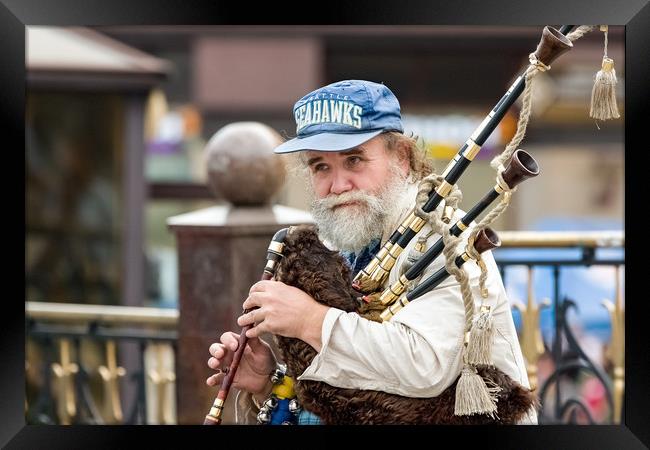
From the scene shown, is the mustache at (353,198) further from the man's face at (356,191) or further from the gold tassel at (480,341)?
the gold tassel at (480,341)

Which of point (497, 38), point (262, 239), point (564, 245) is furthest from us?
point (497, 38)

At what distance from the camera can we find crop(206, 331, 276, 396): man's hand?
115 inches

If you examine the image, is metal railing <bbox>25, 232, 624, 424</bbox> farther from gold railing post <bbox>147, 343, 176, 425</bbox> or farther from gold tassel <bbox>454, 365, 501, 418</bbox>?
gold tassel <bbox>454, 365, 501, 418</bbox>

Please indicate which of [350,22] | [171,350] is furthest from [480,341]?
[171,350]

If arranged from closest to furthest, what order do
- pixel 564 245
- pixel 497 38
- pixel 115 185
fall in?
pixel 564 245 < pixel 115 185 < pixel 497 38

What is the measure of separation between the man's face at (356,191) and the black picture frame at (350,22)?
16.9 inches

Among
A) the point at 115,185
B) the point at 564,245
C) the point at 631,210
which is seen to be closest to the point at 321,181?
the point at 631,210

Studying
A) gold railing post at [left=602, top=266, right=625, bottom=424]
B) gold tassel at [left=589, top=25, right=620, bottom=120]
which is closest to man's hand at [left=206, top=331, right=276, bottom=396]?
gold tassel at [left=589, top=25, right=620, bottom=120]

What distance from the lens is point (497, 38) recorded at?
12867mm

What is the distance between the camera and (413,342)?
2.70m

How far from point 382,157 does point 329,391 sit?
0.67 meters

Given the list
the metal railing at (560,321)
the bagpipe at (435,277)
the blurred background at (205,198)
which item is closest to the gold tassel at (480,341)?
the bagpipe at (435,277)

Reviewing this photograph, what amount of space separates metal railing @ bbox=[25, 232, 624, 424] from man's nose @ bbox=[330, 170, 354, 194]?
2.83 metres

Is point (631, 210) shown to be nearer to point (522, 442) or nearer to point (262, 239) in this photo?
point (522, 442)
